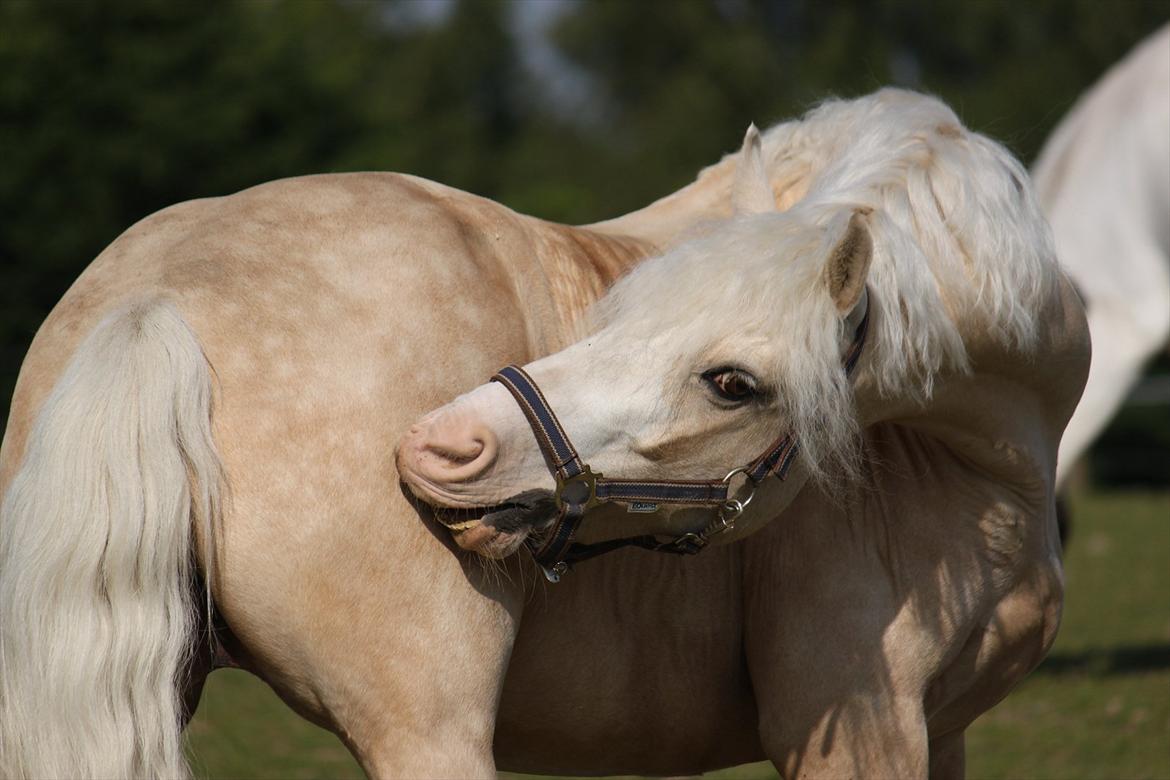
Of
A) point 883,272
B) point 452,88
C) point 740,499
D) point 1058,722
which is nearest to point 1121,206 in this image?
point 1058,722

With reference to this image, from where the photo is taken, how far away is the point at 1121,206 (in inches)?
290

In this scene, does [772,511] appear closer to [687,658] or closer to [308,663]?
[687,658]

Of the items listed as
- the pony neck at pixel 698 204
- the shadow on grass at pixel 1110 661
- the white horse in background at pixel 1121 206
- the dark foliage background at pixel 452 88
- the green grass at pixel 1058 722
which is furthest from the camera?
the dark foliage background at pixel 452 88

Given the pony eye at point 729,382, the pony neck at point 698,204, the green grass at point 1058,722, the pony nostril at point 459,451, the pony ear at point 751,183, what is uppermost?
the pony ear at point 751,183

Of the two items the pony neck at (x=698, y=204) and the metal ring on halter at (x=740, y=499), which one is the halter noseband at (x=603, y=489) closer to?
the metal ring on halter at (x=740, y=499)

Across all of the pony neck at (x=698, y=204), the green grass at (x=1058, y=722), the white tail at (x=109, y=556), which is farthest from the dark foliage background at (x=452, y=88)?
the green grass at (x=1058, y=722)

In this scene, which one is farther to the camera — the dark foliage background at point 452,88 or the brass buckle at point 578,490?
the dark foliage background at point 452,88

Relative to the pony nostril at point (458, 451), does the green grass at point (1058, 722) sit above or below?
below

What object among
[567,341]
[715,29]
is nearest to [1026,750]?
[567,341]

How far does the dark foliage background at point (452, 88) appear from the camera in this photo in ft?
43.8

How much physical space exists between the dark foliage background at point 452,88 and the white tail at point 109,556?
0.85 m

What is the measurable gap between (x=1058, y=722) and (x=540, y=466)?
4780 mm

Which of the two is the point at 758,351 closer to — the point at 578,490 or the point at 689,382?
the point at 689,382

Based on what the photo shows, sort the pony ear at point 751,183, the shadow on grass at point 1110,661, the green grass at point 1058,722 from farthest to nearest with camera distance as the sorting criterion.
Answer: the shadow on grass at point 1110,661 < the green grass at point 1058,722 < the pony ear at point 751,183
